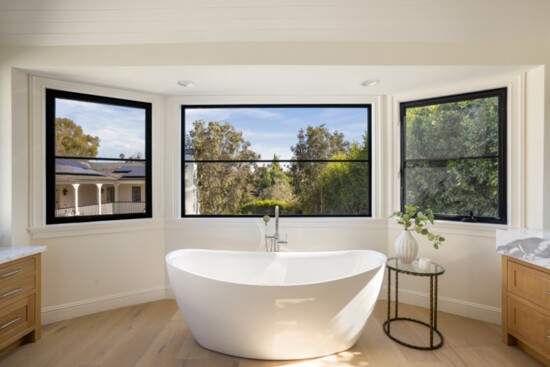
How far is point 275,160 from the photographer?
9.96 feet

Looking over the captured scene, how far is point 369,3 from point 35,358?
139 inches

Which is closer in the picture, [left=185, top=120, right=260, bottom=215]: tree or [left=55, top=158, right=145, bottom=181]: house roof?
[left=55, top=158, right=145, bottom=181]: house roof

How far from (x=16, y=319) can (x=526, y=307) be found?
3.63m

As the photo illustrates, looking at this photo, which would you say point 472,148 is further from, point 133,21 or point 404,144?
point 133,21

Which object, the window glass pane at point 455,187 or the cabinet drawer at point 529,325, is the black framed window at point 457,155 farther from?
the cabinet drawer at point 529,325

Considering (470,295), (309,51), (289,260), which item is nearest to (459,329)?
(470,295)

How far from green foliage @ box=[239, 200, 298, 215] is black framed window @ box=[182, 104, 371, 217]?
1 centimetres

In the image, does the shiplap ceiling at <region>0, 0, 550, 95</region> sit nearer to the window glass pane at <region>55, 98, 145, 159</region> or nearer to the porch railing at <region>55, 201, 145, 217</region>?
the window glass pane at <region>55, 98, 145, 159</region>

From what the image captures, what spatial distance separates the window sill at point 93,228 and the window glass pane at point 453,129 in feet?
9.19

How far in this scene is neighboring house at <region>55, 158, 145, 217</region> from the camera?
8.40 ft

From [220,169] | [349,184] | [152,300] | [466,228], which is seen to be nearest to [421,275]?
[466,228]

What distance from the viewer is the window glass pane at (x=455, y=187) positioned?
8.24 feet

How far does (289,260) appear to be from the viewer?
2555 millimetres

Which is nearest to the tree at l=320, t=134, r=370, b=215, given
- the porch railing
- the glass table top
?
the glass table top
